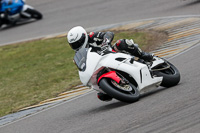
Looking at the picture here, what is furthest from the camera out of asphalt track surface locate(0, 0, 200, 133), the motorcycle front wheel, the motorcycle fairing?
the motorcycle fairing

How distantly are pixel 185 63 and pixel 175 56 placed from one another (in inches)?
47.3

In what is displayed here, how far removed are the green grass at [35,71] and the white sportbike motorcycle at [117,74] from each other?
2949mm

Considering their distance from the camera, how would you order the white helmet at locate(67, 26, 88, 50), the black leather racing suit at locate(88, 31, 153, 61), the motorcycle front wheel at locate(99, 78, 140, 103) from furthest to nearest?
the black leather racing suit at locate(88, 31, 153, 61) → the white helmet at locate(67, 26, 88, 50) → the motorcycle front wheel at locate(99, 78, 140, 103)

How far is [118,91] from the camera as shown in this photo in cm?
754

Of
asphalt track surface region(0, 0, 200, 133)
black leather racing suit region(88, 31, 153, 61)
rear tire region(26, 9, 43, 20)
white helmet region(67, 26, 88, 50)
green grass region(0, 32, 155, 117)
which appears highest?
white helmet region(67, 26, 88, 50)

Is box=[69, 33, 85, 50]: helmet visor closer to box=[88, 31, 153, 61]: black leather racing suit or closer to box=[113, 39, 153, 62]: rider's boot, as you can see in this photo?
box=[88, 31, 153, 61]: black leather racing suit

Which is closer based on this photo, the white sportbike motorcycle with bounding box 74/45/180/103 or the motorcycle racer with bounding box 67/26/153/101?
the white sportbike motorcycle with bounding box 74/45/180/103

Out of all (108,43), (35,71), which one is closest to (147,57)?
(108,43)

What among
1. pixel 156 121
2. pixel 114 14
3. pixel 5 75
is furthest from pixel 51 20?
pixel 156 121

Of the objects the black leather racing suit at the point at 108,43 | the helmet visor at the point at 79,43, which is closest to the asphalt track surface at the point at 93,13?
the black leather racing suit at the point at 108,43

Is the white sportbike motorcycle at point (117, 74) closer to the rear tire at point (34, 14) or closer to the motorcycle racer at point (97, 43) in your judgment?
the motorcycle racer at point (97, 43)

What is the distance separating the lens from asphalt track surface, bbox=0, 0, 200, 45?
16.9 m

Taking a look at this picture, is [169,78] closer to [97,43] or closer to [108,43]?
[108,43]

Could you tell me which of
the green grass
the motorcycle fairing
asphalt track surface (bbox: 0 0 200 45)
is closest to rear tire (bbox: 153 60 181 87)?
the motorcycle fairing
